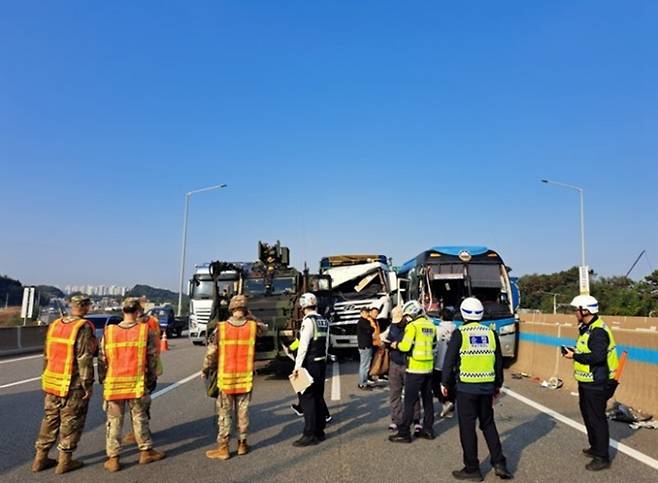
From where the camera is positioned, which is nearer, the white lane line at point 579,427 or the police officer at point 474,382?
the police officer at point 474,382

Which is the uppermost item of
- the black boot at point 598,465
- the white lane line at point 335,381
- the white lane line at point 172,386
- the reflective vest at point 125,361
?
the reflective vest at point 125,361

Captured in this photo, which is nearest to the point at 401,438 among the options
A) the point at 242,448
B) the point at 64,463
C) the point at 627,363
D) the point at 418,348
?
the point at 418,348

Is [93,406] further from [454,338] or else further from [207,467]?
[454,338]

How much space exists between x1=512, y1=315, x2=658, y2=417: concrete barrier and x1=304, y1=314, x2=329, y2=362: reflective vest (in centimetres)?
507

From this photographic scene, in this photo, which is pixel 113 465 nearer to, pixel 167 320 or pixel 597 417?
pixel 597 417

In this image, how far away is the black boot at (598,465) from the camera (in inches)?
224

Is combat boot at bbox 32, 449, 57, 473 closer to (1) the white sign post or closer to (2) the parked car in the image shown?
(1) the white sign post

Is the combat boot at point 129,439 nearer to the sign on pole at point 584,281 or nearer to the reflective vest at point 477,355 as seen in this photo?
the reflective vest at point 477,355

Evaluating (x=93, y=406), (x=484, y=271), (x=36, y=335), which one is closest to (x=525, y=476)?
(x=93, y=406)

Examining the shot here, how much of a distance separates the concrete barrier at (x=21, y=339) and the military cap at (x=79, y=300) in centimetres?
1460

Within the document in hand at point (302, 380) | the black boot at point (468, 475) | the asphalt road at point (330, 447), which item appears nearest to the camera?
the black boot at point (468, 475)

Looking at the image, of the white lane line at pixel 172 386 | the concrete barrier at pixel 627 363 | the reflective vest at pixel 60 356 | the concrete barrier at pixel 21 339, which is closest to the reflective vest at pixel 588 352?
the concrete barrier at pixel 627 363

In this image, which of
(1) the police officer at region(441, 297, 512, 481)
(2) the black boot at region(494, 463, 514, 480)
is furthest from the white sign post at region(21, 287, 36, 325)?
(2) the black boot at region(494, 463, 514, 480)

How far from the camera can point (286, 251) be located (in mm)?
15602
